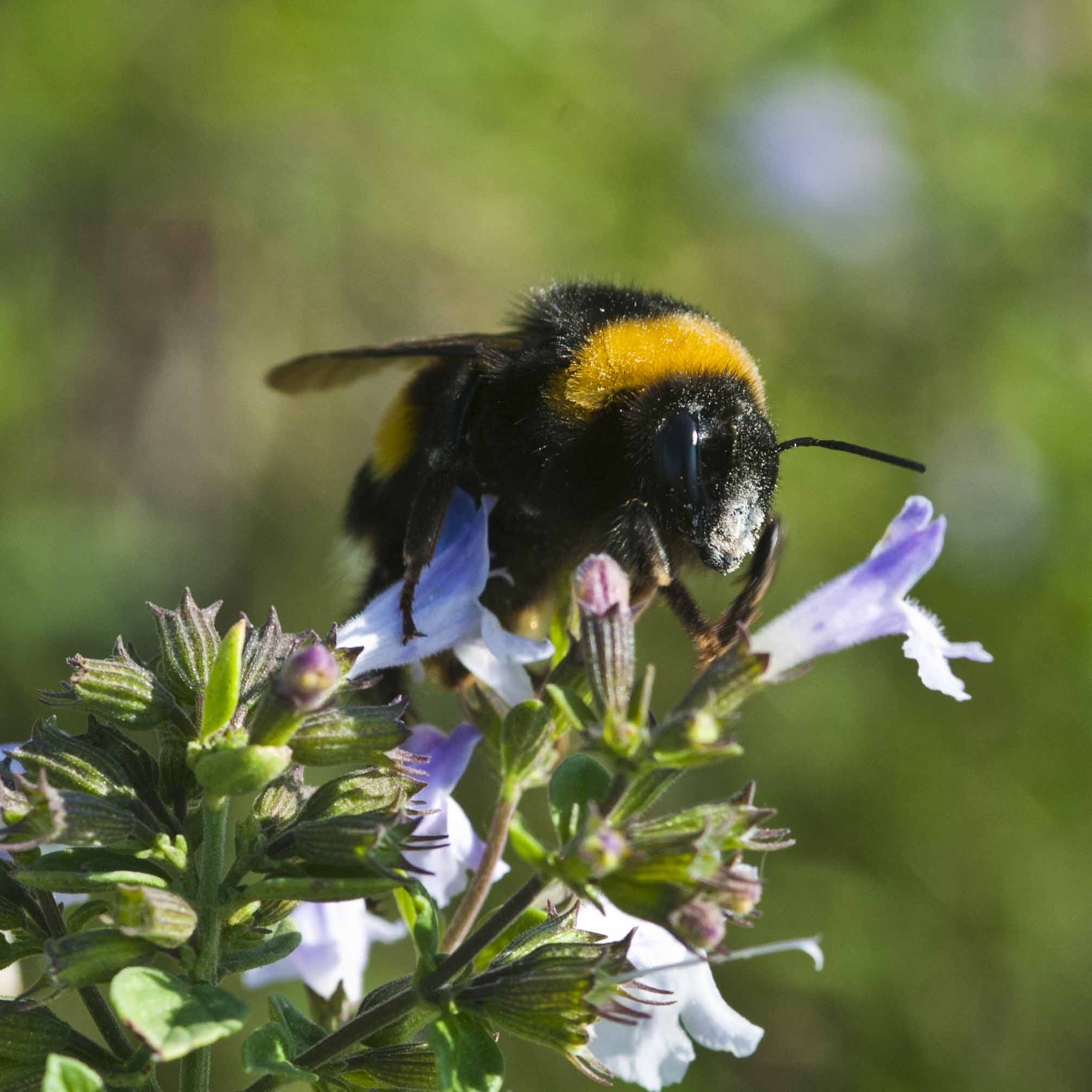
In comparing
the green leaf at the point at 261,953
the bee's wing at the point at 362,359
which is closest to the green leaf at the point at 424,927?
the green leaf at the point at 261,953

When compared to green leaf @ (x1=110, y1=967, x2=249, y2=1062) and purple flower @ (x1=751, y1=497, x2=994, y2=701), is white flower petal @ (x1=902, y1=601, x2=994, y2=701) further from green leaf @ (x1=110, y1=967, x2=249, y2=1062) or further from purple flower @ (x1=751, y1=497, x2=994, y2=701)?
green leaf @ (x1=110, y1=967, x2=249, y2=1062)

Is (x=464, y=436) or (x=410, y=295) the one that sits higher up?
(x=464, y=436)

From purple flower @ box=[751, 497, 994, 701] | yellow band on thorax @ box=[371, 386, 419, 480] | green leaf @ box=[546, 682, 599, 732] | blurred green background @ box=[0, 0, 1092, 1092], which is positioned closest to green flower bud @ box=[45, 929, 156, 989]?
green leaf @ box=[546, 682, 599, 732]

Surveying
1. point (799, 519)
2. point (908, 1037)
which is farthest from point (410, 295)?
point (908, 1037)

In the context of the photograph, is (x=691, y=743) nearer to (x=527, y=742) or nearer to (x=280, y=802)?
(x=527, y=742)

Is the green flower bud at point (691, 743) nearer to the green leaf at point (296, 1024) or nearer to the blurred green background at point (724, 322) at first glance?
the green leaf at point (296, 1024)

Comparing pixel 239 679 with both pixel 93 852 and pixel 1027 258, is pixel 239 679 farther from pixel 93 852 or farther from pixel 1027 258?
pixel 1027 258
